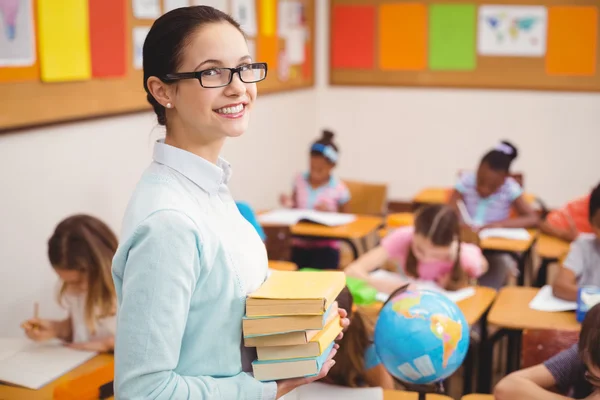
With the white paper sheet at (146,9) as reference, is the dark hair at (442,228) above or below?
below

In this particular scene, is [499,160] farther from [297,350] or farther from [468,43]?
[297,350]

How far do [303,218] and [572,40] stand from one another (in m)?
3.42

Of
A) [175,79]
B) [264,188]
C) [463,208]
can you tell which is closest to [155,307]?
[175,79]

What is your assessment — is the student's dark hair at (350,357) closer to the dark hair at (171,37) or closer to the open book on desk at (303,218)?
the dark hair at (171,37)

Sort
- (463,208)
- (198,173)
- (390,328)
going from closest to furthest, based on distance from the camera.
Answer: (198,173), (390,328), (463,208)

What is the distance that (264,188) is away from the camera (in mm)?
5805

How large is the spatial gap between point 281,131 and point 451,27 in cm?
186

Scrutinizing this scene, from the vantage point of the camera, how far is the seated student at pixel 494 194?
4.76 m

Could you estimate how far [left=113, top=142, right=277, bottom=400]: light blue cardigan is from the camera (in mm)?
1105

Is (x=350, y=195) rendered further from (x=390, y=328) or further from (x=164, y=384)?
(x=164, y=384)

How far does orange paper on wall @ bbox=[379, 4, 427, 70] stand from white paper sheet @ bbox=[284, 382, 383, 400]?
16.3 ft

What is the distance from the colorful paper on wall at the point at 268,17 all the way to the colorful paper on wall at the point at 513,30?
1.97 meters

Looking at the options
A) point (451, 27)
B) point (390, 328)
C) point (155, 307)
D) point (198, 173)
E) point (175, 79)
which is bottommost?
point (390, 328)

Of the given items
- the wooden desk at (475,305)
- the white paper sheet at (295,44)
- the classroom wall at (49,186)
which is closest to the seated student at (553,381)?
the wooden desk at (475,305)
